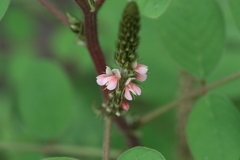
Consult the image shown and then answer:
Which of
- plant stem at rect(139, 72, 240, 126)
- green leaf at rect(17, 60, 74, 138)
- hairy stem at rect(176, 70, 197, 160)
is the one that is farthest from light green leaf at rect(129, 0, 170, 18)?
hairy stem at rect(176, 70, 197, 160)

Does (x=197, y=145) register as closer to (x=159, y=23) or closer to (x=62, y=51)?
(x=159, y=23)

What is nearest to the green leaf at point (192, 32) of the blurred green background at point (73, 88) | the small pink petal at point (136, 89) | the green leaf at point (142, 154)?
the blurred green background at point (73, 88)

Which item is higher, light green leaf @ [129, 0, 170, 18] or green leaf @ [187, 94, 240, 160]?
light green leaf @ [129, 0, 170, 18]

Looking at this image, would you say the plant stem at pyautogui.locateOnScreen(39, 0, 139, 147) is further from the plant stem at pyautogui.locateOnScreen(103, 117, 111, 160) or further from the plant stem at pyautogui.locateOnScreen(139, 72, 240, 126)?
the plant stem at pyautogui.locateOnScreen(139, 72, 240, 126)

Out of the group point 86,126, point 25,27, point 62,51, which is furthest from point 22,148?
point 25,27

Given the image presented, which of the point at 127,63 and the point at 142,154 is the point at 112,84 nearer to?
the point at 127,63

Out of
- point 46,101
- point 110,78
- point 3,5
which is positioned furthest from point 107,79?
point 46,101
